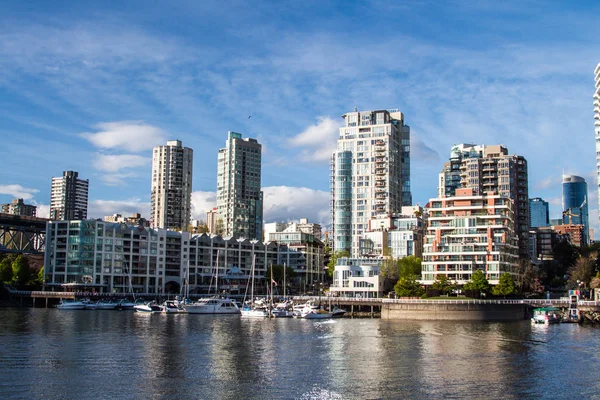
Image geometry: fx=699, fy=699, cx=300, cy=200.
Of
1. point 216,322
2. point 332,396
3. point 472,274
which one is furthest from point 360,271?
point 332,396

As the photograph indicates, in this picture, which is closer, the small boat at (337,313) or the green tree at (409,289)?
the green tree at (409,289)

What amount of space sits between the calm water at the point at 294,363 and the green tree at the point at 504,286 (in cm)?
3650

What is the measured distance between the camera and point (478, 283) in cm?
14725

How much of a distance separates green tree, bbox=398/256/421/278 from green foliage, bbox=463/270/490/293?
30.5 m

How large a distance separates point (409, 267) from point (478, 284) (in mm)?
35226

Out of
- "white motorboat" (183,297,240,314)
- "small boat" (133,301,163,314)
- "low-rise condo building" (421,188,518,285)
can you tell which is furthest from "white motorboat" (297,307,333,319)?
"small boat" (133,301,163,314)

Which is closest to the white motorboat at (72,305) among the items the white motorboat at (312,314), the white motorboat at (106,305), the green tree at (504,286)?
the white motorboat at (106,305)

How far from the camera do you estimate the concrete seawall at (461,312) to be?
135000mm

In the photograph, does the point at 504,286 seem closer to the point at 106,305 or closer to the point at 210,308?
the point at 210,308

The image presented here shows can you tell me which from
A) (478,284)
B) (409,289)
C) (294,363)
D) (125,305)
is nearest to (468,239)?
(478,284)

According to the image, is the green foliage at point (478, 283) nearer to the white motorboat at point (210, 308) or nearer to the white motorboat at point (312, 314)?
the white motorboat at point (312, 314)

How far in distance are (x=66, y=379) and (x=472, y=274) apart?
360ft

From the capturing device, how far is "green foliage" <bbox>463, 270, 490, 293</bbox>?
147 metres

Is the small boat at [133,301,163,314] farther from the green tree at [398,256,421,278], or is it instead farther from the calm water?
the green tree at [398,256,421,278]
